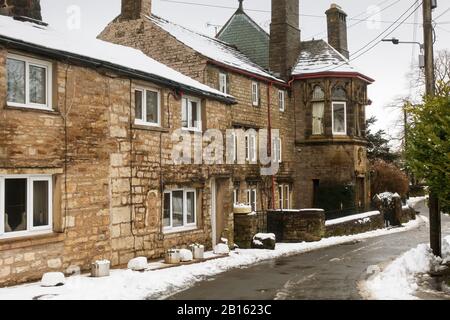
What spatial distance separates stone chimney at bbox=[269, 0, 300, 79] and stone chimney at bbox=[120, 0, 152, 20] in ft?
27.7

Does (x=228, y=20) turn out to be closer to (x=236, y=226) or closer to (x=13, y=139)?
(x=236, y=226)

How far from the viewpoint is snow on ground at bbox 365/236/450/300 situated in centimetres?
1107

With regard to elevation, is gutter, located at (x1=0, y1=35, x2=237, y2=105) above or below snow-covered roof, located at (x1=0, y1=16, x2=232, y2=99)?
below

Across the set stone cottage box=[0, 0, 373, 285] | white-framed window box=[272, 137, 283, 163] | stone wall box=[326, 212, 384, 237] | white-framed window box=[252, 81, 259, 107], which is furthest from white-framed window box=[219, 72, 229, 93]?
stone wall box=[326, 212, 384, 237]

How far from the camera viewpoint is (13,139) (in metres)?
11.6

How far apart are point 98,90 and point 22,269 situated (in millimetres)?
5046

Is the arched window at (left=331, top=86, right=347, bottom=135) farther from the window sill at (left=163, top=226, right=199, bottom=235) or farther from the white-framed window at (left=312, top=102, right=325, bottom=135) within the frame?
the window sill at (left=163, top=226, right=199, bottom=235)

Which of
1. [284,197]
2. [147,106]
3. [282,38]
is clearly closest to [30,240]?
[147,106]

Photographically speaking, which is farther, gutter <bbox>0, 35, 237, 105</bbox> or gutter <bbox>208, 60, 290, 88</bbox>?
gutter <bbox>208, 60, 290, 88</bbox>

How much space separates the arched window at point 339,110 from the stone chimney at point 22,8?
19.4 meters

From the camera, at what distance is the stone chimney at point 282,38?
31656mm

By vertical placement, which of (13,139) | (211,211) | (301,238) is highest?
(13,139)

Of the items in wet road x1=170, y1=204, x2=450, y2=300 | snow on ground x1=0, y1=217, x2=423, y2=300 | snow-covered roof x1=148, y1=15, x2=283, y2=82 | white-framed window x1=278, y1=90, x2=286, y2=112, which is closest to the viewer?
snow on ground x1=0, y1=217, x2=423, y2=300
